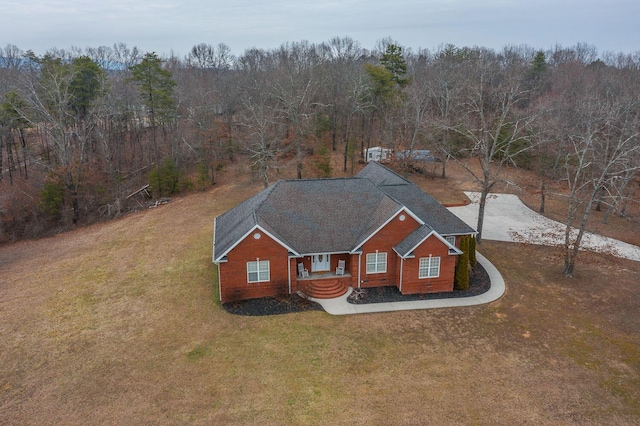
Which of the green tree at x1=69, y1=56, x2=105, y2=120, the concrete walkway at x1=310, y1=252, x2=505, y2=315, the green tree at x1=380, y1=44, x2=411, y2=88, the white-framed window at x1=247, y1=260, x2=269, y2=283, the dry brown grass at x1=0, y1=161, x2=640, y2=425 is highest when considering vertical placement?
the green tree at x1=380, y1=44, x2=411, y2=88

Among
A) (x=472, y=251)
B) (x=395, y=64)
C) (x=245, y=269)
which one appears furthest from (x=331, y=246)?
(x=395, y=64)

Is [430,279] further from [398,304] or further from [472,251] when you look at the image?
[472,251]

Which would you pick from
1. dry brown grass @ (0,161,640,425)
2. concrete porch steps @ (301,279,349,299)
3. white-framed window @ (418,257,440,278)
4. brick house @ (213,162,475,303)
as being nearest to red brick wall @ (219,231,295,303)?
A: brick house @ (213,162,475,303)

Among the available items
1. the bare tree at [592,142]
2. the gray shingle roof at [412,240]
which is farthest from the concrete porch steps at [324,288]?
the bare tree at [592,142]

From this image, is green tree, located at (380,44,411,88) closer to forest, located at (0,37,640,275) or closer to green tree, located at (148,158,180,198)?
forest, located at (0,37,640,275)

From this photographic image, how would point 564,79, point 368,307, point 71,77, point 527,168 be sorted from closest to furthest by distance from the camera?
point 368,307 → point 71,77 → point 527,168 → point 564,79

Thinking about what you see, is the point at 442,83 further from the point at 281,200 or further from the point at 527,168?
the point at 281,200

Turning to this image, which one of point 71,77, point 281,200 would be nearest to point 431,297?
Result: point 281,200

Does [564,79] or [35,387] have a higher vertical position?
[564,79]
